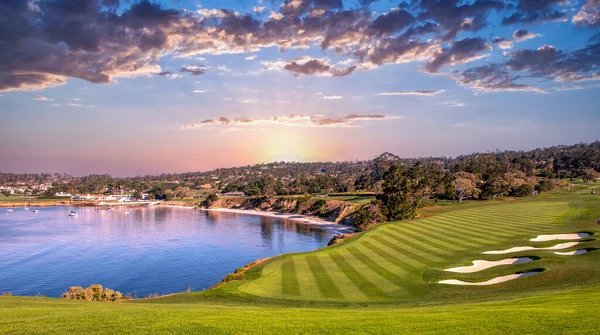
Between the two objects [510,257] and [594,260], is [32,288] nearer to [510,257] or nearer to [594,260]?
[510,257]

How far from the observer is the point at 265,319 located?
41.4 feet

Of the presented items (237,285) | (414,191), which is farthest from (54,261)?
(414,191)

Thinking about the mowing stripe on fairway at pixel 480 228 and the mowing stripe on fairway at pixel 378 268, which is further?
the mowing stripe on fairway at pixel 480 228

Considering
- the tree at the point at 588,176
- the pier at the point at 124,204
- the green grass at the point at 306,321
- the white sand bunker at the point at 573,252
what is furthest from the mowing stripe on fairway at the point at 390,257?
the pier at the point at 124,204

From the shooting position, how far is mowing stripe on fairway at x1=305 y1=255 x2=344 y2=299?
874 inches

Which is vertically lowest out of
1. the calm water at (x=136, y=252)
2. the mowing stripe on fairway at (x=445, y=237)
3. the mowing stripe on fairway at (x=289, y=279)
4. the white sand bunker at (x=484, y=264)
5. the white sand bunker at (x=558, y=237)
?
the calm water at (x=136, y=252)

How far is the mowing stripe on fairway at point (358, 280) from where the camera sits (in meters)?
22.0

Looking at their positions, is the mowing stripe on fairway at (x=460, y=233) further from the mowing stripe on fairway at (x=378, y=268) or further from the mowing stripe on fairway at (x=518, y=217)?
the mowing stripe on fairway at (x=378, y=268)

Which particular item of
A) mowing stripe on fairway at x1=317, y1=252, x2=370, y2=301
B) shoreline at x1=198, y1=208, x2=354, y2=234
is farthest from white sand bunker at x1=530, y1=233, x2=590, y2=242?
shoreline at x1=198, y1=208, x2=354, y2=234

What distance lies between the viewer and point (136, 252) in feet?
214

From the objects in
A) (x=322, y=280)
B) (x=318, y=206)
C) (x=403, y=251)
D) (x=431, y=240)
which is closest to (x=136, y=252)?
(x=403, y=251)

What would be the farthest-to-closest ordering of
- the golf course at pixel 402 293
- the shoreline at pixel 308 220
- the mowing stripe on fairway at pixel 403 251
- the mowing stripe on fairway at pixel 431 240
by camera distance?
1. the shoreline at pixel 308 220
2. the mowing stripe on fairway at pixel 431 240
3. the mowing stripe on fairway at pixel 403 251
4. the golf course at pixel 402 293

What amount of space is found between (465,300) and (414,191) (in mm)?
72409

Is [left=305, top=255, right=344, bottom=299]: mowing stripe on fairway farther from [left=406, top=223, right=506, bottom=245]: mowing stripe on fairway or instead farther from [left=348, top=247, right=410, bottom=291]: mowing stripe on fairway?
[left=406, top=223, right=506, bottom=245]: mowing stripe on fairway
